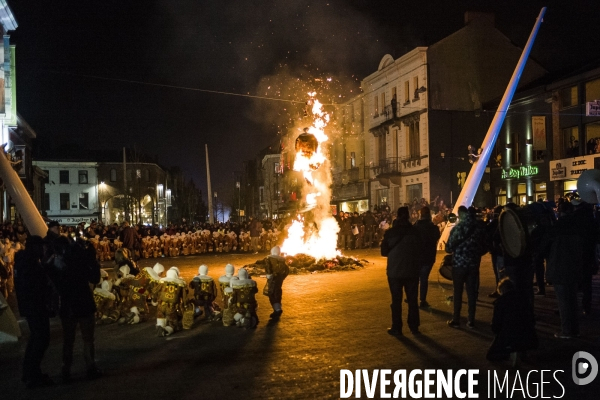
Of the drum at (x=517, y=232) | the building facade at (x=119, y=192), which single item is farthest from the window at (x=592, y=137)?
the building facade at (x=119, y=192)

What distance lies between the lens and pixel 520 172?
3391 cm

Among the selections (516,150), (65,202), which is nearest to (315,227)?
(516,150)

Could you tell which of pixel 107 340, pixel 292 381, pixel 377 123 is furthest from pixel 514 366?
pixel 377 123

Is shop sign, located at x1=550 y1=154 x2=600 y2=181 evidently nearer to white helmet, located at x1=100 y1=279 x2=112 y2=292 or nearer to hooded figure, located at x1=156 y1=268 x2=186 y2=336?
hooded figure, located at x1=156 y1=268 x2=186 y2=336

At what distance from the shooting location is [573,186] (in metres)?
30.3

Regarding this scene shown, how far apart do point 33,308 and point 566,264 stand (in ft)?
22.9

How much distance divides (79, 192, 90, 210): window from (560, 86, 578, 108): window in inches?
2523

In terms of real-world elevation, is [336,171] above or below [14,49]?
below

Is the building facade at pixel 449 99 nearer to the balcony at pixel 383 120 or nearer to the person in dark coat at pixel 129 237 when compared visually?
the balcony at pixel 383 120

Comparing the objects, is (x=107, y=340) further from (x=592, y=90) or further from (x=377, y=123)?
(x=377, y=123)

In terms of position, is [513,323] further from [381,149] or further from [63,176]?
[63,176]

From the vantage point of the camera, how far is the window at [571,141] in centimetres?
3023

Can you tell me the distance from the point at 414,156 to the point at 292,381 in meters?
34.8

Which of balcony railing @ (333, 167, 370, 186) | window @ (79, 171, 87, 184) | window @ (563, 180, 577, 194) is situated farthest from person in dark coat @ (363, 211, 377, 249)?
window @ (79, 171, 87, 184)
